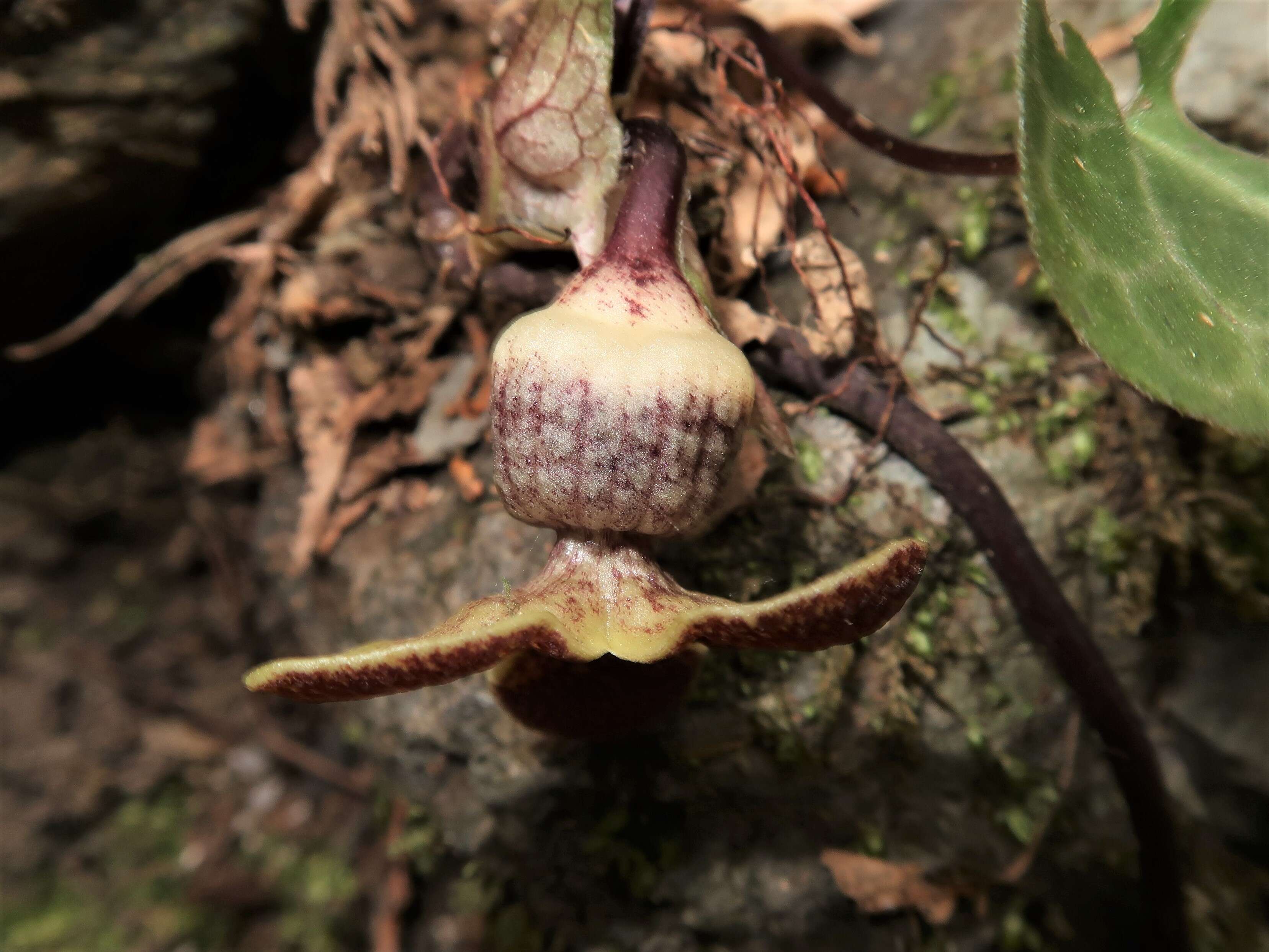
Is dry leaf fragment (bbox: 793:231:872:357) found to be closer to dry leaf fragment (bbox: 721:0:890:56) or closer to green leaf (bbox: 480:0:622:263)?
green leaf (bbox: 480:0:622:263)

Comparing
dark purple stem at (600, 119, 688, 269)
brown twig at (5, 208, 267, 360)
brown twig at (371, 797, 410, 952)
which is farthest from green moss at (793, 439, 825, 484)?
brown twig at (5, 208, 267, 360)

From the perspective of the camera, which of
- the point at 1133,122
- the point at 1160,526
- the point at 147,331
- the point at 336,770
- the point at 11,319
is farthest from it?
the point at 336,770

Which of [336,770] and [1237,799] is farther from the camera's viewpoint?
[336,770]

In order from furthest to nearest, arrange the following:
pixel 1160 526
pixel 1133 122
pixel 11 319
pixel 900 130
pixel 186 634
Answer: pixel 186 634, pixel 11 319, pixel 900 130, pixel 1160 526, pixel 1133 122

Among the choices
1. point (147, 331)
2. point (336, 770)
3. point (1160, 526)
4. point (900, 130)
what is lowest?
point (336, 770)

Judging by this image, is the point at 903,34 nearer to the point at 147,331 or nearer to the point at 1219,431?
the point at 1219,431

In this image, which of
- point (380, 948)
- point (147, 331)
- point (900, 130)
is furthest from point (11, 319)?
point (900, 130)
